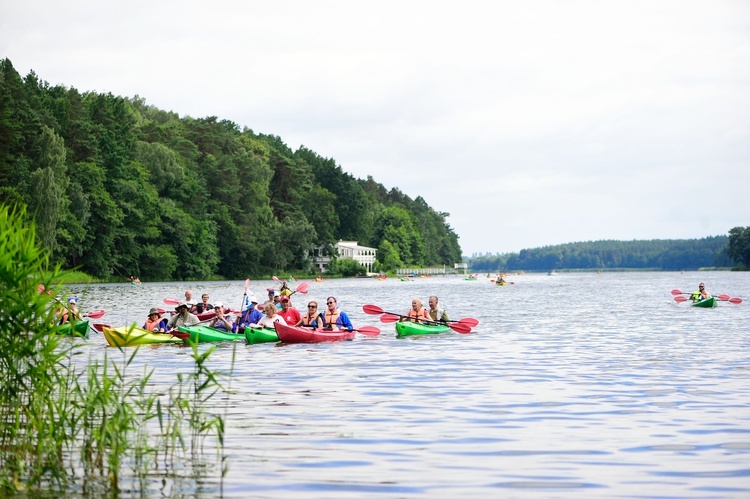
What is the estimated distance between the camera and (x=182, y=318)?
24562 millimetres

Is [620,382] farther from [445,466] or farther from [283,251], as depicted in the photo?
[283,251]

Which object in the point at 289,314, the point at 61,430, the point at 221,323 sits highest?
the point at 289,314

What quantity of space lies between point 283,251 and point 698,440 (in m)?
103

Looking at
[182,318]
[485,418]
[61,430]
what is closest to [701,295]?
[182,318]

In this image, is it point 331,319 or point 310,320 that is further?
point 331,319

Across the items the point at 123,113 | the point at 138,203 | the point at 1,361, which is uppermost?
the point at 123,113

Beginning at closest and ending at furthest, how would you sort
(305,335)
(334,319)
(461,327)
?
(305,335) → (334,319) → (461,327)

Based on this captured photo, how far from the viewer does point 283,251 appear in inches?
4427

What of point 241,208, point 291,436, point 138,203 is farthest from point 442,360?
point 241,208

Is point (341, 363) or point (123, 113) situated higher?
point (123, 113)

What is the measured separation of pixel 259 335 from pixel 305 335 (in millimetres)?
1087

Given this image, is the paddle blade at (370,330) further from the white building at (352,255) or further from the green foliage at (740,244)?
the green foliage at (740,244)

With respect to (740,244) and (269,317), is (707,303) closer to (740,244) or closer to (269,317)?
(269,317)

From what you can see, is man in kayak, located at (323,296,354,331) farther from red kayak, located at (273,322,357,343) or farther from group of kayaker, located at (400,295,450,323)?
group of kayaker, located at (400,295,450,323)
